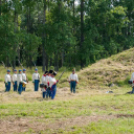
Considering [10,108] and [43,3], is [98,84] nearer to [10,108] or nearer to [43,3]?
[10,108]

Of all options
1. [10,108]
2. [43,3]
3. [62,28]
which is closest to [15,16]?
[43,3]

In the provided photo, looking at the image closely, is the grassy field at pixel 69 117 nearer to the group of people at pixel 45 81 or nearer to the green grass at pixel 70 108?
the green grass at pixel 70 108

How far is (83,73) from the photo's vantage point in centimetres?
2277

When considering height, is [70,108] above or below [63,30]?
below

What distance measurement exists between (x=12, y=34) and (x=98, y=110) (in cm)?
2005

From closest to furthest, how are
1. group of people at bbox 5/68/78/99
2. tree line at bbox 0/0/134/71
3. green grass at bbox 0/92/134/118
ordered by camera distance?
green grass at bbox 0/92/134/118 < group of people at bbox 5/68/78/99 < tree line at bbox 0/0/134/71

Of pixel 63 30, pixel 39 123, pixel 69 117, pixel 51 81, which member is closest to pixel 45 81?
pixel 51 81

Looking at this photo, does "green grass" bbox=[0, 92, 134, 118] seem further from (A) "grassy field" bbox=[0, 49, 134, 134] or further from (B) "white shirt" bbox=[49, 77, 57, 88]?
(B) "white shirt" bbox=[49, 77, 57, 88]

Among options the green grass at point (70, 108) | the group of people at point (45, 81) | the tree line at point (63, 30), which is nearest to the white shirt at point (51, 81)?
the group of people at point (45, 81)

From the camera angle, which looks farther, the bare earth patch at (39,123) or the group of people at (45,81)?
the group of people at (45,81)

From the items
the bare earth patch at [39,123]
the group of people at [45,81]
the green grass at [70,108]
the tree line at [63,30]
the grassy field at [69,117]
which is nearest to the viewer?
the grassy field at [69,117]

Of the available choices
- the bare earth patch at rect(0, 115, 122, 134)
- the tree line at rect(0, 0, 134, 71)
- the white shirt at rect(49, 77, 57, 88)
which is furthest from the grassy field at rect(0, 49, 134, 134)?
the tree line at rect(0, 0, 134, 71)

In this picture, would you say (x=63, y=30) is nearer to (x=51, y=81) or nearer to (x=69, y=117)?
(x=51, y=81)

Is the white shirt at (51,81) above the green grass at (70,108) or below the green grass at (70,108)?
above
